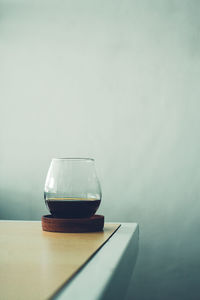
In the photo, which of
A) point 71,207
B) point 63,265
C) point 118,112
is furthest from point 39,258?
point 118,112

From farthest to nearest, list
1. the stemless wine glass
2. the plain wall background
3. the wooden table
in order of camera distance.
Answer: the plain wall background, the stemless wine glass, the wooden table

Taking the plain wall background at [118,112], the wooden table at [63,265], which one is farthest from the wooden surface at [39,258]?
the plain wall background at [118,112]

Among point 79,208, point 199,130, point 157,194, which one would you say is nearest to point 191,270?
point 157,194

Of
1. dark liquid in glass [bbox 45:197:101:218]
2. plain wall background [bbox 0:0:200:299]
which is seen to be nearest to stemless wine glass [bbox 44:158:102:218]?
dark liquid in glass [bbox 45:197:101:218]

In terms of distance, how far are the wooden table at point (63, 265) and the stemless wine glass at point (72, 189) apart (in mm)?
57

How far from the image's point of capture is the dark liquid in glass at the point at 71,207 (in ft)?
2.77

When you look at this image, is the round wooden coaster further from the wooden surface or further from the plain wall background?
the plain wall background

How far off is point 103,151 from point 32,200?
0.55m

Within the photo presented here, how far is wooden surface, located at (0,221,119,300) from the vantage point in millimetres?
410

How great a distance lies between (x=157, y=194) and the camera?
226 cm

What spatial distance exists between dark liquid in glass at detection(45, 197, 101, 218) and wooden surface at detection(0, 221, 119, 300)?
0.16 ft

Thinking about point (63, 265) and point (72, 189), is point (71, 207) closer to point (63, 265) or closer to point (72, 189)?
point (72, 189)

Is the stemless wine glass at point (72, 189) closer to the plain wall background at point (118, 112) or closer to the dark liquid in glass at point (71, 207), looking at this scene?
the dark liquid in glass at point (71, 207)

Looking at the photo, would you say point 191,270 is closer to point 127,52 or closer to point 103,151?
point 103,151
